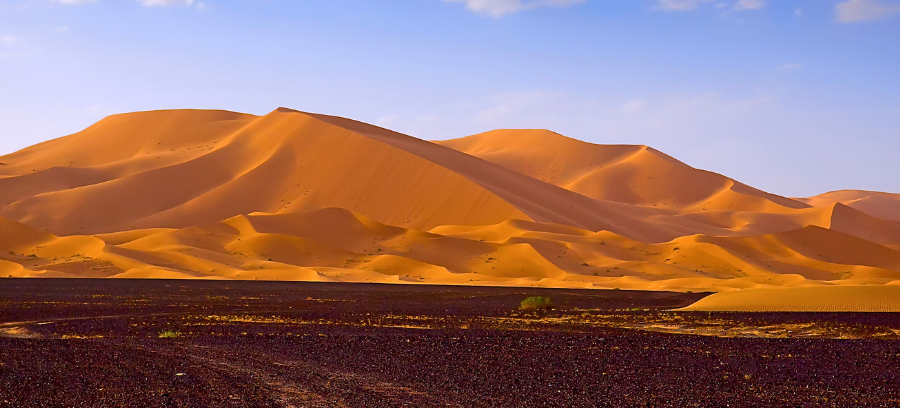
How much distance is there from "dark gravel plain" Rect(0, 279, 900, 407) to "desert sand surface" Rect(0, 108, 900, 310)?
414 inches

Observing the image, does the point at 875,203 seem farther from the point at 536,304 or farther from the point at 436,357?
the point at 436,357

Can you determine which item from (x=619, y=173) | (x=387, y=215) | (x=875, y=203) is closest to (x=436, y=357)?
(x=387, y=215)

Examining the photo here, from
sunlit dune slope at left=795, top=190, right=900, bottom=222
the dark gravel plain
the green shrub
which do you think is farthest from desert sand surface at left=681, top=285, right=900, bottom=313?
sunlit dune slope at left=795, top=190, right=900, bottom=222

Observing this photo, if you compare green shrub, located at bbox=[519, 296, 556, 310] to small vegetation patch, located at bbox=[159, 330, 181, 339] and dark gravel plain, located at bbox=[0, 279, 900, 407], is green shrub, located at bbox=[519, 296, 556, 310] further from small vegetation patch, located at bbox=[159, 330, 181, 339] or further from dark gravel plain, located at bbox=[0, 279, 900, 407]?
small vegetation patch, located at bbox=[159, 330, 181, 339]

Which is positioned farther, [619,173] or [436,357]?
[619,173]

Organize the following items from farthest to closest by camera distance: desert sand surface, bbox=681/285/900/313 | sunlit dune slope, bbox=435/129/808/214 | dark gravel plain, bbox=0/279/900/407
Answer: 1. sunlit dune slope, bbox=435/129/808/214
2. desert sand surface, bbox=681/285/900/313
3. dark gravel plain, bbox=0/279/900/407

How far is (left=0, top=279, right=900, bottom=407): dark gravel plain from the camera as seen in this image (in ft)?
35.3

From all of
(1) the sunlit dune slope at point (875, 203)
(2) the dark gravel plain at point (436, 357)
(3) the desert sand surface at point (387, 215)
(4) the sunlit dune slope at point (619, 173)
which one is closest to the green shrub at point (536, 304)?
(2) the dark gravel plain at point (436, 357)

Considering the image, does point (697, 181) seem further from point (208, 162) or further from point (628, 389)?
point (628, 389)

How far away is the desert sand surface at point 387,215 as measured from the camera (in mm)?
56594

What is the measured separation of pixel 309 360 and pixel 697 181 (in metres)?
127

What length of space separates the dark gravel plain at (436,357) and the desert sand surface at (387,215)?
10525 mm

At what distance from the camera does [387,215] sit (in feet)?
277

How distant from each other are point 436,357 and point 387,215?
69.9 metres
